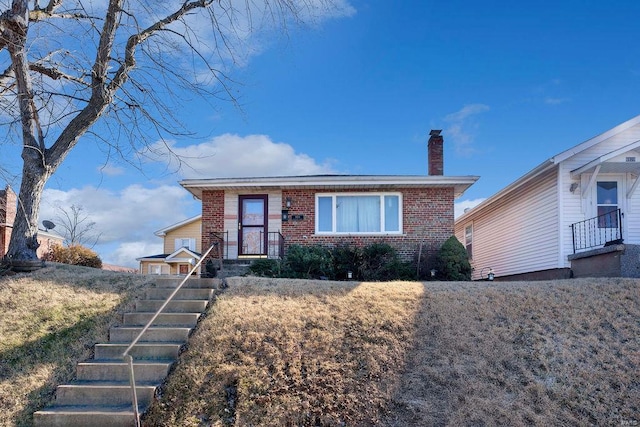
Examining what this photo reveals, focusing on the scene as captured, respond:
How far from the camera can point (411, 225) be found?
16047mm

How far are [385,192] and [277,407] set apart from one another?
10438 millimetres

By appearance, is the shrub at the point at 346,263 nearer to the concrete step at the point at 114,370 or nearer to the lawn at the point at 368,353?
the lawn at the point at 368,353

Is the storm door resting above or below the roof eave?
below

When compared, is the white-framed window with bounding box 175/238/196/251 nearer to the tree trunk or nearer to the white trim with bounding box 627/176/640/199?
the tree trunk

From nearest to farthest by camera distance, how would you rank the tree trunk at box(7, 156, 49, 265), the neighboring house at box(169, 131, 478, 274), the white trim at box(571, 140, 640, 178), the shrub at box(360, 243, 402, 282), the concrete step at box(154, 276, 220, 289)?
the concrete step at box(154, 276, 220, 289) → the tree trunk at box(7, 156, 49, 265) → the white trim at box(571, 140, 640, 178) → the shrub at box(360, 243, 402, 282) → the neighboring house at box(169, 131, 478, 274)

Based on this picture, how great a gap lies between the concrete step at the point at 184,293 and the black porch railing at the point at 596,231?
10127 mm

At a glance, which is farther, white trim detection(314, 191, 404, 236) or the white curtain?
the white curtain

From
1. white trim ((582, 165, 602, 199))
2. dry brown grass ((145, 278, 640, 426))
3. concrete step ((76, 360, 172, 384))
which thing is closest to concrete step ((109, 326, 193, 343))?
dry brown grass ((145, 278, 640, 426))

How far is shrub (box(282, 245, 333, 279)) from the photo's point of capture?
14.3 meters

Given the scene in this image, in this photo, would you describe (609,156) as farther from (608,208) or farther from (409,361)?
(409,361)

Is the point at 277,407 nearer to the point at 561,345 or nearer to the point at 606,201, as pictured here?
the point at 561,345

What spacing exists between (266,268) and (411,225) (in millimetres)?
4952

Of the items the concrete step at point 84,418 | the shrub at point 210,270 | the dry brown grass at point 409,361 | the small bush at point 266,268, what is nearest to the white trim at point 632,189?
the dry brown grass at point 409,361

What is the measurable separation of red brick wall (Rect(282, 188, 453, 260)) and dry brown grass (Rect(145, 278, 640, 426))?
18.8 ft
